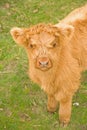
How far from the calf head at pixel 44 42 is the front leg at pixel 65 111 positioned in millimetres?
908

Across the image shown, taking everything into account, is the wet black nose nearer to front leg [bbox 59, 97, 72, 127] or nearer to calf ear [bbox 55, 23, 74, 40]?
calf ear [bbox 55, 23, 74, 40]

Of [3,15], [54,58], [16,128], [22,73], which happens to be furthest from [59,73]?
[3,15]

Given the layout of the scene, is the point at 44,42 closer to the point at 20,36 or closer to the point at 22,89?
the point at 20,36

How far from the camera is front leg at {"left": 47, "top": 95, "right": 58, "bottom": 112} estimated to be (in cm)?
686

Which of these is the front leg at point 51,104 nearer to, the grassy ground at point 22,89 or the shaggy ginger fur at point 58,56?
the shaggy ginger fur at point 58,56

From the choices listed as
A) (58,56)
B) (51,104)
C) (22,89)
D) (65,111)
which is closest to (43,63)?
(58,56)

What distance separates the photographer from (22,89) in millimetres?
7629

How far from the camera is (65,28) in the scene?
5805 mm

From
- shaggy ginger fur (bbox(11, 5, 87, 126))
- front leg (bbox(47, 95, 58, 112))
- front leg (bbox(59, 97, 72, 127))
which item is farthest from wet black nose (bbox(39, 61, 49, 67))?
front leg (bbox(47, 95, 58, 112))

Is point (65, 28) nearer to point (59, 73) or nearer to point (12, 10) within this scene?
point (59, 73)

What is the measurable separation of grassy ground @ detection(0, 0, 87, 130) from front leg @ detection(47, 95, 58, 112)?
110 mm

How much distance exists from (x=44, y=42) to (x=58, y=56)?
0.47 m

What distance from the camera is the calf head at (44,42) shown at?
5.49m

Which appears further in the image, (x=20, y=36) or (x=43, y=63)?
(x=20, y=36)
